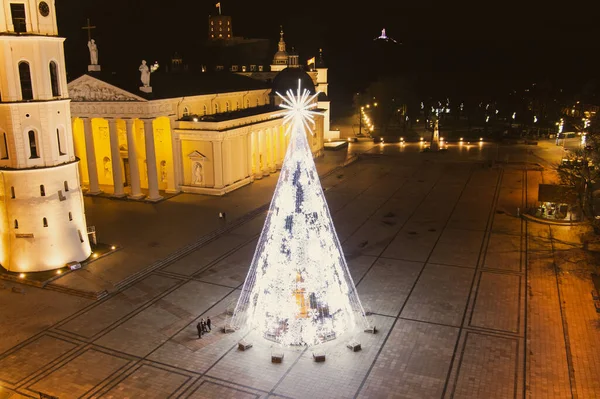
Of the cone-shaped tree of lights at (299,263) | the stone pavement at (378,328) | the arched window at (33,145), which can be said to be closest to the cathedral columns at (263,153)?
the stone pavement at (378,328)

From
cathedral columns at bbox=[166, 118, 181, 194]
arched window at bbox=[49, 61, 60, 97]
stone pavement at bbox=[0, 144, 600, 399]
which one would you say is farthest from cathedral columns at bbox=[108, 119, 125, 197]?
arched window at bbox=[49, 61, 60, 97]

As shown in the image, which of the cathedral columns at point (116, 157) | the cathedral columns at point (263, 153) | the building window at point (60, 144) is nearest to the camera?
the building window at point (60, 144)

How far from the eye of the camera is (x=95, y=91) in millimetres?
39750

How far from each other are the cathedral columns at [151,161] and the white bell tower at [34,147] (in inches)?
511

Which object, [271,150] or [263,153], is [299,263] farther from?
[271,150]

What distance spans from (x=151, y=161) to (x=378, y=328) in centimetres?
2576

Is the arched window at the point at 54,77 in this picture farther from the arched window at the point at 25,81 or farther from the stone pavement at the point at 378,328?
the stone pavement at the point at 378,328

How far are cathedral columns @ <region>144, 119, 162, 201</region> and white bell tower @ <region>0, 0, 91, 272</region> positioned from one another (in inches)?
511

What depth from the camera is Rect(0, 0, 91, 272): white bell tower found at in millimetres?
24281

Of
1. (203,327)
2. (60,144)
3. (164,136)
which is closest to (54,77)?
(60,144)

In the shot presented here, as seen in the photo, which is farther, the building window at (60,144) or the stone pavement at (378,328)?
the building window at (60,144)

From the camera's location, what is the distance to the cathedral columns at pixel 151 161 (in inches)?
Answer: 1571

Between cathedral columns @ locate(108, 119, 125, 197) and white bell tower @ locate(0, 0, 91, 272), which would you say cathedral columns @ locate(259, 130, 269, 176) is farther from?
white bell tower @ locate(0, 0, 91, 272)

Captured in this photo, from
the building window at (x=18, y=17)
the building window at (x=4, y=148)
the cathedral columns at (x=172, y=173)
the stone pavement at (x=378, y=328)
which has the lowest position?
the stone pavement at (x=378, y=328)
